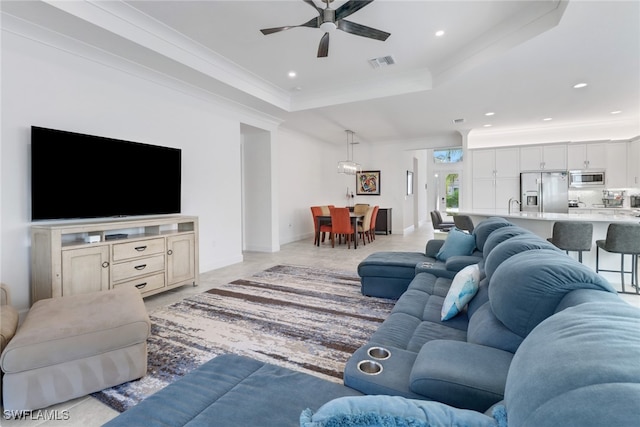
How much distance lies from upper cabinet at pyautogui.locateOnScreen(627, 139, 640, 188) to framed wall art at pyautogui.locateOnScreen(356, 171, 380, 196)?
5.64m

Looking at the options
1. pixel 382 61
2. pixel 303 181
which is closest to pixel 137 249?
pixel 382 61

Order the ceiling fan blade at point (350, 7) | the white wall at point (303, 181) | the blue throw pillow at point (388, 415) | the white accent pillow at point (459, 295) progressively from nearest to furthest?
the blue throw pillow at point (388, 415)
the white accent pillow at point (459, 295)
the ceiling fan blade at point (350, 7)
the white wall at point (303, 181)

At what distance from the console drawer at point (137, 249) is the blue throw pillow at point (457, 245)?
3223mm

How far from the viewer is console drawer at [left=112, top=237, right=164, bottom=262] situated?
3.17m

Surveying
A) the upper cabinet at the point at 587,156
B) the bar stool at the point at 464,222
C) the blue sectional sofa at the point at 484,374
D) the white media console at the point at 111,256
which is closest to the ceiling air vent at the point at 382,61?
the bar stool at the point at 464,222

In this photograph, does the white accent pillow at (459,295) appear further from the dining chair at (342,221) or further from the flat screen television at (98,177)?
the dining chair at (342,221)

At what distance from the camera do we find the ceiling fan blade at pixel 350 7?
8.46 ft

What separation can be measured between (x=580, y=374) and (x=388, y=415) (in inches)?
14.0

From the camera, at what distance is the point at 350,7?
2.67 metres

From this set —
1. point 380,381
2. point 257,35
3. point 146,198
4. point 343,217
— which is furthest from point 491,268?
point 343,217

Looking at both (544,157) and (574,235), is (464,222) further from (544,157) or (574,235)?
(544,157)

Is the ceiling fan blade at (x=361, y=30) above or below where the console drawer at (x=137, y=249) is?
above

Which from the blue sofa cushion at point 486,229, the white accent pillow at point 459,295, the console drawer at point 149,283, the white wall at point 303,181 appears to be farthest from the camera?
the white wall at point 303,181

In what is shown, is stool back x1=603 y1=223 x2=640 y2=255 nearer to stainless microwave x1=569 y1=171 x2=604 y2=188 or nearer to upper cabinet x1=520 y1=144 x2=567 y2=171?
upper cabinet x1=520 y1=144 x2=567 y2=171
